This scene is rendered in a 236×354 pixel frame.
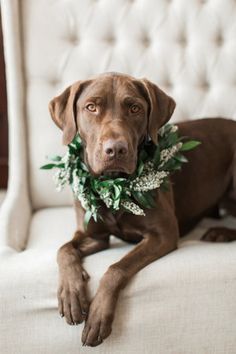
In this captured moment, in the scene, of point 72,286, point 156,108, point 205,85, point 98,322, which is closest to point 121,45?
point 205,85

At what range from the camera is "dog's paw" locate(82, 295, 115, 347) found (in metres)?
1.53

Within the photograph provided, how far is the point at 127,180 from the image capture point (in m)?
1.78

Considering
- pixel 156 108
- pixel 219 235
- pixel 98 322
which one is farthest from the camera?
pixel 219 235

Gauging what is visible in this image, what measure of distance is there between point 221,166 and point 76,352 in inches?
42.2

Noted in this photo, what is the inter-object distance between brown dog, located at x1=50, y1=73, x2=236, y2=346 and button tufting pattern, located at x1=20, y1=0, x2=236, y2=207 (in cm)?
60

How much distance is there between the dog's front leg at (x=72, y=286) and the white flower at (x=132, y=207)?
0.24m

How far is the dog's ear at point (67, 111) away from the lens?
1764 millimetres

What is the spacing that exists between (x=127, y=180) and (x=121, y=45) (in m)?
0.98

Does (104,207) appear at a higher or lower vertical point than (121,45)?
lower

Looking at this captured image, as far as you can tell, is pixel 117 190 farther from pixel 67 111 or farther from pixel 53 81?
pixel 53 81

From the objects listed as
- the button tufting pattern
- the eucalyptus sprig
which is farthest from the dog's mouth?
the button tufting pattern

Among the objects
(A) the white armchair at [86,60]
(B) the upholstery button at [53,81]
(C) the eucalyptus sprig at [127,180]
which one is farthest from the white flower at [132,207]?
(B) the upholstery button at [53,81]

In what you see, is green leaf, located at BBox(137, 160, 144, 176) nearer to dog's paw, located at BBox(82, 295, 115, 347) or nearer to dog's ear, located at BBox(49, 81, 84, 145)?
dog's ear, located at BBox(49, 81, 84, 145)

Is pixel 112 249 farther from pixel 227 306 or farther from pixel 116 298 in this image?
pixel 227 306
